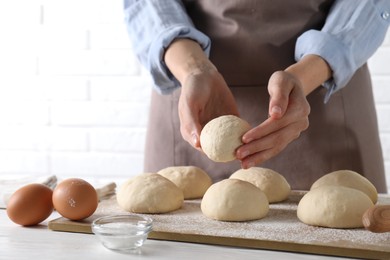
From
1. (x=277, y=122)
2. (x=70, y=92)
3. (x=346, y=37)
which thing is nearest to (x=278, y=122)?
(x=277, y=122)

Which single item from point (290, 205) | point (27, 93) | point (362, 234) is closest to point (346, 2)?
point (290, 205)

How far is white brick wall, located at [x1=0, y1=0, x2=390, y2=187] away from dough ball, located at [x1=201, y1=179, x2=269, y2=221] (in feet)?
3.26

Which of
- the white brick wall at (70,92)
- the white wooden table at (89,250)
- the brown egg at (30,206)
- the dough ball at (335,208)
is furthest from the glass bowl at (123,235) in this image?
the white brick wall at (70,92)

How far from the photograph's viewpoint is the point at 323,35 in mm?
1316

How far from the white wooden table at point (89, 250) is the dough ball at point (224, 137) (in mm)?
196

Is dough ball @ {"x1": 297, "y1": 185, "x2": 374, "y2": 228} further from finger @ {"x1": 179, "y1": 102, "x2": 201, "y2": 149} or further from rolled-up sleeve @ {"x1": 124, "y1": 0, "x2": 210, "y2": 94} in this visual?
rolled-up sleeve @ {"x1": 124, "y1": 0, "x2": 210, "y2": 94}

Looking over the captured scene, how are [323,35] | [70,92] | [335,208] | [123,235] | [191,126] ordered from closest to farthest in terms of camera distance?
[123,235] < [335,208] < [191,126] < [323,35] < [70,92]

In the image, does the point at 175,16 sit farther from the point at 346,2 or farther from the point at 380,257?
the point at 380,257

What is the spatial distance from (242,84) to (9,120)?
3.53 ft

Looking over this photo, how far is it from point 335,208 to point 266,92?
477 millimetres

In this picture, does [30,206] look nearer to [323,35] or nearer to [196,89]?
[196,89]

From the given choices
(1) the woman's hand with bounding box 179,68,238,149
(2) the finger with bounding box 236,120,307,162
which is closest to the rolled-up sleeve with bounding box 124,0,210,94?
(1) the woman's hand with bounding box 179,68,238,149

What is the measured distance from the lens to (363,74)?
150cm

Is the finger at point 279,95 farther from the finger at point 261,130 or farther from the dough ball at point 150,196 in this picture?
the dough ball at point 150,196
